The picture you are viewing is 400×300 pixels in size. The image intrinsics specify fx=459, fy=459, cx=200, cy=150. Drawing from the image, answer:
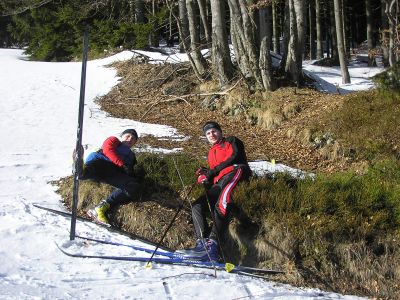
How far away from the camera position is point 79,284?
472 centimetres

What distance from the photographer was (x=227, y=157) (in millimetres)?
6332

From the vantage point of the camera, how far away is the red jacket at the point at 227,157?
20.5 ft

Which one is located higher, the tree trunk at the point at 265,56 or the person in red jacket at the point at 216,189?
the tree trunk at the point at 265,56

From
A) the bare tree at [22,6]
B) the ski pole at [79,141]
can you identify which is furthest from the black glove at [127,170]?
the bare tree at [22,6]

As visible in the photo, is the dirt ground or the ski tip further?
the dirt ground

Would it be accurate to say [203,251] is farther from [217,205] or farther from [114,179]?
[114,179]

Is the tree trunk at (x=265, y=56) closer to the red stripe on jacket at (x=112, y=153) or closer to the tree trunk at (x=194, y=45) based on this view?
the tree trunk at (x=194, y=45)

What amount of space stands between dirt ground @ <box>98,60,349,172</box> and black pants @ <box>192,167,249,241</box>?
8.48ft

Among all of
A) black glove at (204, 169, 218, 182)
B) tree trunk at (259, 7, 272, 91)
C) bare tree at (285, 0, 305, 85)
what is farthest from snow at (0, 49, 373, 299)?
bare tree at (285, 0, 305, 85)

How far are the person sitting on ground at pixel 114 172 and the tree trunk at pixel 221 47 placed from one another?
7.80 m

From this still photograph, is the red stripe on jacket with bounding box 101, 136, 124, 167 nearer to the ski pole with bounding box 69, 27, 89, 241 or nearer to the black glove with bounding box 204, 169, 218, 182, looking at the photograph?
the ski pole with bounding box 69, 27, 89, 241

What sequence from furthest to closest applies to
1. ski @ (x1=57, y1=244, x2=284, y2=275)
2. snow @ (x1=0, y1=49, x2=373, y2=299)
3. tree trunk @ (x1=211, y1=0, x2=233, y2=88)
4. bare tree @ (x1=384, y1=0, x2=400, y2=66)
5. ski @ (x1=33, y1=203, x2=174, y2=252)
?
tree trunk @ (x1=211, y1=0, x2=233, y2=88) → bare tree @ (x1=384, y1=0, x2=400, y2=66) → ski @ (x1=33, y1=203, x2=174, y2=252) → ski @ (x1=57, y1=244, x2=284, y2=275) → snow @ (x1=0, y1=49, x2=373, y2=299)

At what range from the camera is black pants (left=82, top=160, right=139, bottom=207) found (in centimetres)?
648

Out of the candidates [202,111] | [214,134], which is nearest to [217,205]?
[214,134]
